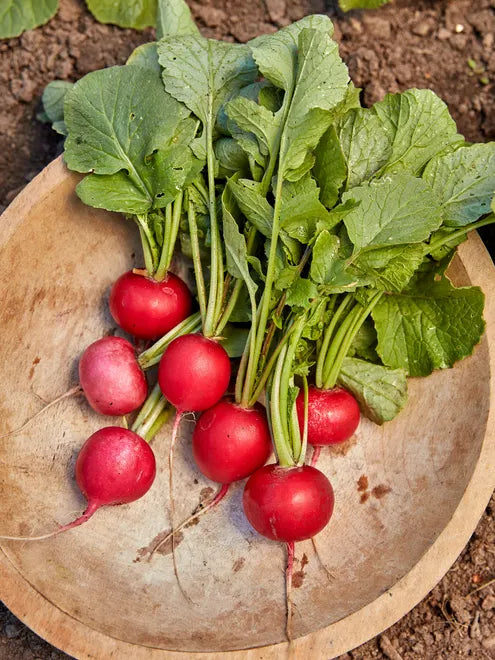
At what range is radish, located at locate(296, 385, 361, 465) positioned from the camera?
1686 mm

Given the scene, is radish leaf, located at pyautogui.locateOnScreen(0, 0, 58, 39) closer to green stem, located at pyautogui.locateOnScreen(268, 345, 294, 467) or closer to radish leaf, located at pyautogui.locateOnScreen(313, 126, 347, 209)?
radish leaf, located at pyautogui.locateOnScreen(313, 126, 347, 209)

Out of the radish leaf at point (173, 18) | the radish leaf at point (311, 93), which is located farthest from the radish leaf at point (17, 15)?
the radish leaf at point (311, 93)

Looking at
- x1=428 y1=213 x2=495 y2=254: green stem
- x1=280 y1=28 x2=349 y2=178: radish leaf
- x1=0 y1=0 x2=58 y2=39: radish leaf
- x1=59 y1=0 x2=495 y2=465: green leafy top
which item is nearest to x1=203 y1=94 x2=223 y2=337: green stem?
x1=59 y1=0 x2=495 y2=465: green leafy top

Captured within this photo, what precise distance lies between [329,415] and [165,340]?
450mm

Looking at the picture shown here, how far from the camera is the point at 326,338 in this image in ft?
5.61

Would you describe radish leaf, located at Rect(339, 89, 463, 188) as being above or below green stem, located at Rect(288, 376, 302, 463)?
above

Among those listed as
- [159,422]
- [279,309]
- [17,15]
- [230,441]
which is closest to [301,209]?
[279,309]

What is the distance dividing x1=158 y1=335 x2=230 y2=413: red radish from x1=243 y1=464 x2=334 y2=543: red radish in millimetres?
225

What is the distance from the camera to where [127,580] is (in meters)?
1.72

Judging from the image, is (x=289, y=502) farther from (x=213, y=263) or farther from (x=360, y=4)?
(x=360, y=4)

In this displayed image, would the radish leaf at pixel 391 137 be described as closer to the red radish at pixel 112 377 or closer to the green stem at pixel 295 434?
the green stem at pixel 295 434

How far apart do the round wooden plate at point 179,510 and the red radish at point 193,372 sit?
0.21 m

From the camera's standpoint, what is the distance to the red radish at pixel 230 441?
1637 millimetres

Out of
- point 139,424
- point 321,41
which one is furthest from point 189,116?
point 139,424
